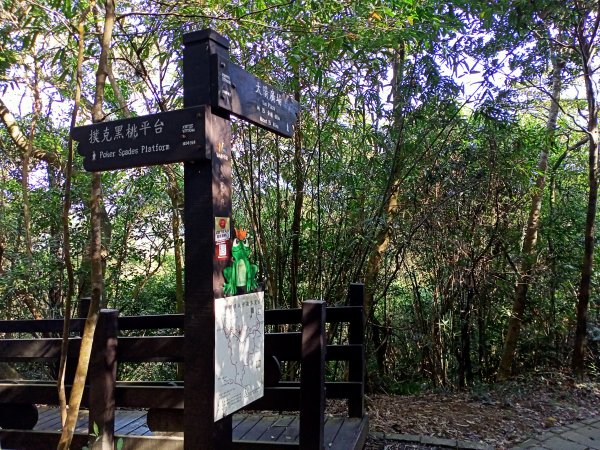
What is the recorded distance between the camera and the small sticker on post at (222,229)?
7.65 ft

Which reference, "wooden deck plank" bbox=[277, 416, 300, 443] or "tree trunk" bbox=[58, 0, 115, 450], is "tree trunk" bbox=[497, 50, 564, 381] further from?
"tree trunk" bbox=[58, 0, 115, 450]

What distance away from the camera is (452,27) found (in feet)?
14.7

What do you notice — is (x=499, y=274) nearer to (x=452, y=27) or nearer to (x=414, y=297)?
(x=414, y=297)

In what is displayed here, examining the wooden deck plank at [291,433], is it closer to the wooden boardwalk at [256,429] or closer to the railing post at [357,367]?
the wooden boardwalk at [256,429]

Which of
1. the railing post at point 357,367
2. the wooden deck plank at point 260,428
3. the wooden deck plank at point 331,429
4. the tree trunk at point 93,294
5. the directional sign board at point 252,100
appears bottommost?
the wooden deck plank at point 260,428

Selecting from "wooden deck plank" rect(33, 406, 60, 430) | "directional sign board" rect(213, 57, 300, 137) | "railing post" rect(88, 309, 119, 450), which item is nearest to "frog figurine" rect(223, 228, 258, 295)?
"directional sign board" rect(213, 57, 300, 137)

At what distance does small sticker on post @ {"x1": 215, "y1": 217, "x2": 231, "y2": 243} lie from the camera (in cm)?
233

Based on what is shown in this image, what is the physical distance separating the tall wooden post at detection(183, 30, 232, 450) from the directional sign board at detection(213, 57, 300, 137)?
2.2 inches

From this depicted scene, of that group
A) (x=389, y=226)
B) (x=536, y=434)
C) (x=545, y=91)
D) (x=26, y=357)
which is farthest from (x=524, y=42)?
(x=26, y=357)

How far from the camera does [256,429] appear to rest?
144 inches

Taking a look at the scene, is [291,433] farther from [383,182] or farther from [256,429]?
[383,182]

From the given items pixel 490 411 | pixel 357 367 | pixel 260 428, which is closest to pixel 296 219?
pixel 357 367

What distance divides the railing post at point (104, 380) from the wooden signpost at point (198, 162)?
79 centimetres

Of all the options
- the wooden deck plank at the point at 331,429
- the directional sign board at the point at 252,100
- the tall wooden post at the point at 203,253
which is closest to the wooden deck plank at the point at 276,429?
the wooden deck plank at the point at 331,429
